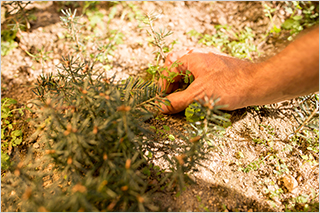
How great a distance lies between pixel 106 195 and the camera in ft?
3.86

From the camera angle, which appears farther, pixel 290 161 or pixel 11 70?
pixel 11 70

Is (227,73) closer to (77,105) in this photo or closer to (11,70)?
(77,105)

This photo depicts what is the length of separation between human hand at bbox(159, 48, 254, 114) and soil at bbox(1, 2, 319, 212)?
12.7 inches

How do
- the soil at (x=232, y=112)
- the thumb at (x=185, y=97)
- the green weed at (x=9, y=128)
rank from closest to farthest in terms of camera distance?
the soil at (x=232, y=112) < the thumb at (x=185, y=97) < the green weed at (x=9, y=128)

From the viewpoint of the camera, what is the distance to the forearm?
1.39m

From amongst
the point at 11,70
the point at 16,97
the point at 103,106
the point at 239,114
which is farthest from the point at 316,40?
the point at 11,70

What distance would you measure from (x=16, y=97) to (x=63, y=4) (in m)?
1.85

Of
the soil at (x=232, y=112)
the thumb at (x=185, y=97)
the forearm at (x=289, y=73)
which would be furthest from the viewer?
the thumb at (x=185, y=97)

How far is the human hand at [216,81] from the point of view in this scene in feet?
5.93

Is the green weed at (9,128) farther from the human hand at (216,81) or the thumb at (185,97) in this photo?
the human hand at (216,81)

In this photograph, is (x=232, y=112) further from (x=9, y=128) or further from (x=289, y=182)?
(x=9, y=128)

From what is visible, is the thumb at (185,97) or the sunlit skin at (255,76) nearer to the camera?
the sunlit skin at (255,76)

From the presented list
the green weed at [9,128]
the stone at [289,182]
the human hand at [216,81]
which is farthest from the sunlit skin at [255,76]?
the green weed at [9,128]

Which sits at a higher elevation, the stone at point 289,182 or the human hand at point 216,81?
the human hand at point 216,81
